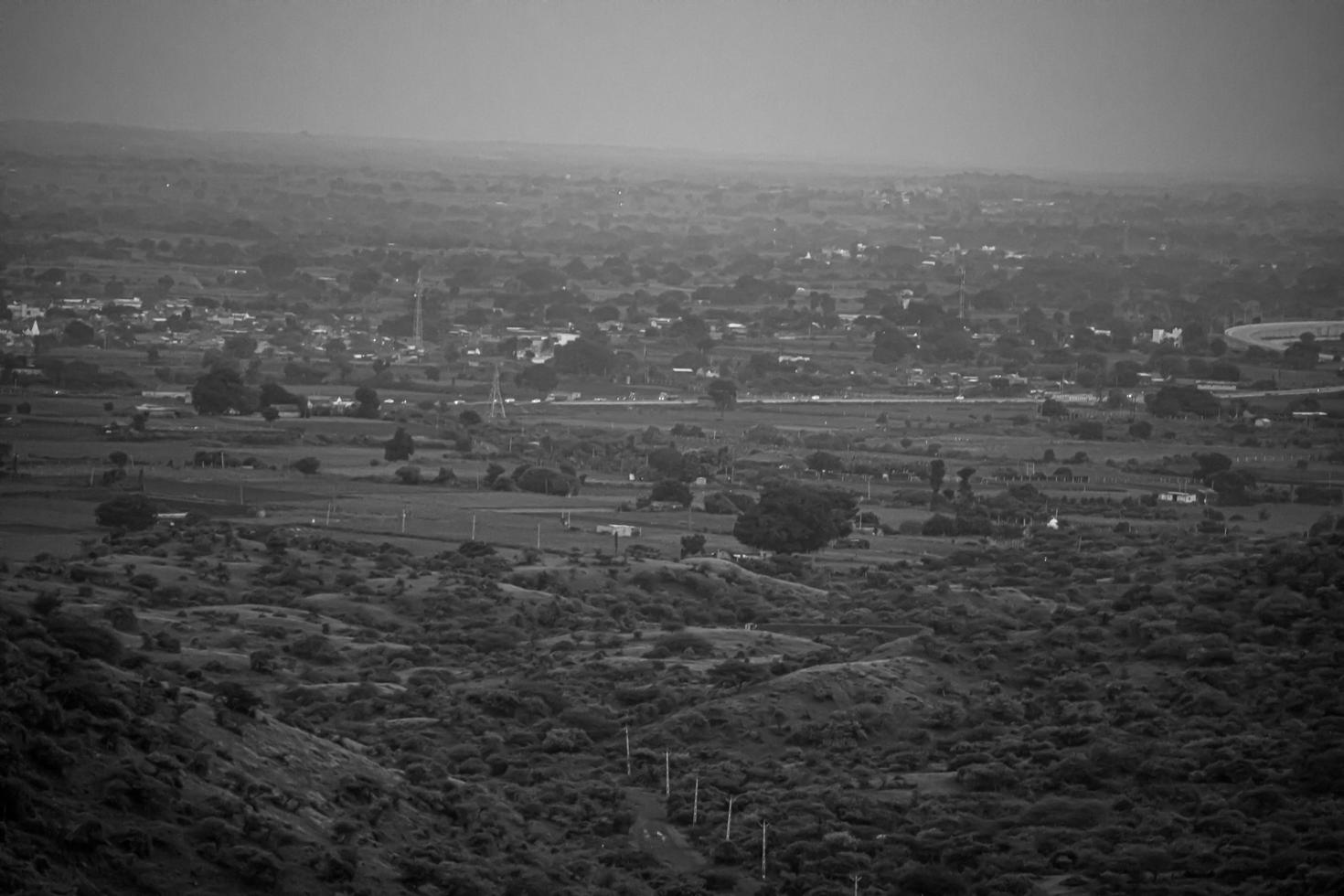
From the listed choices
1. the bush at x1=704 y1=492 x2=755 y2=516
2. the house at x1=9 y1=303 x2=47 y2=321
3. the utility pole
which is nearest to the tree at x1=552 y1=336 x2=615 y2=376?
the house at x1=9 y1=303 x2=47 y2=321

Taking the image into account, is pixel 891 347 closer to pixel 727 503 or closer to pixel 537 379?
pixel 537 379

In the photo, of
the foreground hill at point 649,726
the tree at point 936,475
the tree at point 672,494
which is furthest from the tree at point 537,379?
the foreground hill at point 649,726

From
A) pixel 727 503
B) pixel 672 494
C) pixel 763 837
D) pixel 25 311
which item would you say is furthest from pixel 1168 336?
pixel 763 837

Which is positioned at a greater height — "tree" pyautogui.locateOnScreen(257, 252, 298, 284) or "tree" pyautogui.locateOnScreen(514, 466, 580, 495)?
"tree" pyautogui.locateOnScreen(257, 252, 298, 284)

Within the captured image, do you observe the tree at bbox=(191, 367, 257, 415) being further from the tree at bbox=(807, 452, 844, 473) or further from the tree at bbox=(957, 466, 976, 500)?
the tree at bbox=(957, 466, 976, 500)

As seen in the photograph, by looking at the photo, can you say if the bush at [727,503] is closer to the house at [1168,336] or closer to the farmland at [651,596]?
the farmland at [651,596]

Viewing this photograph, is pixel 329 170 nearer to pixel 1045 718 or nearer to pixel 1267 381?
pixel 1267 381
